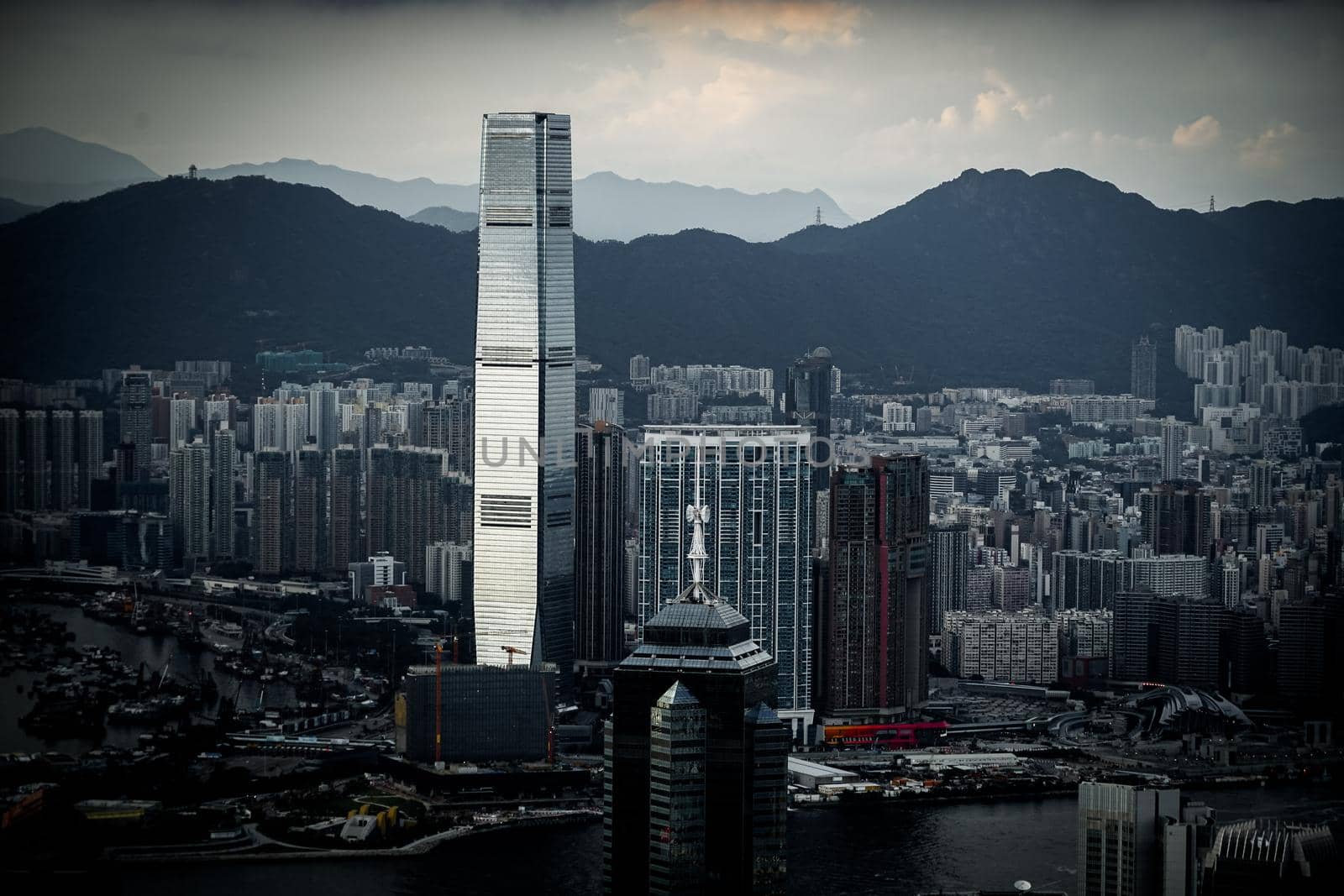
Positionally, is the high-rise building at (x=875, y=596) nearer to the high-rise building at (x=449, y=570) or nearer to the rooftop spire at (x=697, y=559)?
the high-rise building at (x=449, y=570)

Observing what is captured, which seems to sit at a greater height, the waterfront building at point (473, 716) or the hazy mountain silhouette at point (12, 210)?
the hazy mountain silhouette at point (12, 210)

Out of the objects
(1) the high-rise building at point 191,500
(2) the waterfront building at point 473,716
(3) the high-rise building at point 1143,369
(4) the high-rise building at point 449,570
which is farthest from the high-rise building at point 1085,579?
(3) the high-rise building at point 1143,369

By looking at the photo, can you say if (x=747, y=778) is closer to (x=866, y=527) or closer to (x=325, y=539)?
(x=866, y=527)

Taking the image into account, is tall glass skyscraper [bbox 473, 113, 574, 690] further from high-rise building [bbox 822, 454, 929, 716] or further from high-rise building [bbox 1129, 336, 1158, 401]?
high-rise building [bbox 1129, 336, 1158, 401]

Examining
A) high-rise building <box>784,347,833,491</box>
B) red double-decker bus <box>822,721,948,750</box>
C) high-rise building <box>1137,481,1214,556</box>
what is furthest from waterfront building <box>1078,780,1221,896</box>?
high-rise building <box>784,347,833,491</box>

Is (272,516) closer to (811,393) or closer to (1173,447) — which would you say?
(811,393)

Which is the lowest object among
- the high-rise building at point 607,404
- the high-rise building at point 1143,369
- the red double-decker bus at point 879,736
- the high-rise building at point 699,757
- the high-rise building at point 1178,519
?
the red double-decker bus at point 879,736
